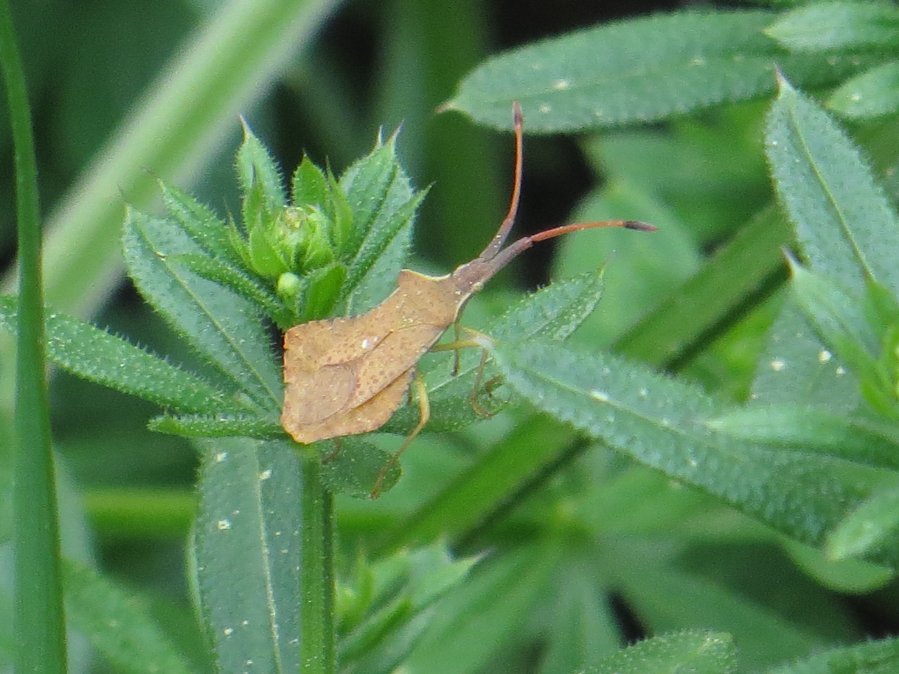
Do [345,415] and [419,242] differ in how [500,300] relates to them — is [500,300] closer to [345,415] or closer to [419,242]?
[419,242]

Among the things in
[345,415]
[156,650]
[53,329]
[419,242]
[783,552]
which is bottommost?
[783,552]

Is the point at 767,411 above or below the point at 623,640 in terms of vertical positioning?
above

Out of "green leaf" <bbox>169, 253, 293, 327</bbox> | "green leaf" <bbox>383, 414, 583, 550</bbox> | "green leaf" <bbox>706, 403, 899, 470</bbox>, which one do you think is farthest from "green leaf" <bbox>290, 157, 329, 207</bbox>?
"green leaf" <bbox>383, 414, 583, 550</bbox>

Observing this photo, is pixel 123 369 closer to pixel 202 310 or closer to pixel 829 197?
pixel 202 310

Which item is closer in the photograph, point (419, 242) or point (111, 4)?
point (111, 4)

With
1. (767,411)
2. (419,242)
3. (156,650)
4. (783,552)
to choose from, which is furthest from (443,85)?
(767,411)

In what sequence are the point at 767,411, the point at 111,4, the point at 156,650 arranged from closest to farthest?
the point at 767,411 < the point at 156,650 < the point at 111,4

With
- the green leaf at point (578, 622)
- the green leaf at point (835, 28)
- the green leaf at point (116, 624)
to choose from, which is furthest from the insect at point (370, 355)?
the green leaf at point (578, 622)

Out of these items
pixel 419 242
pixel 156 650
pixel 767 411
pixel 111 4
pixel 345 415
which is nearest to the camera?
pixel 767 411
